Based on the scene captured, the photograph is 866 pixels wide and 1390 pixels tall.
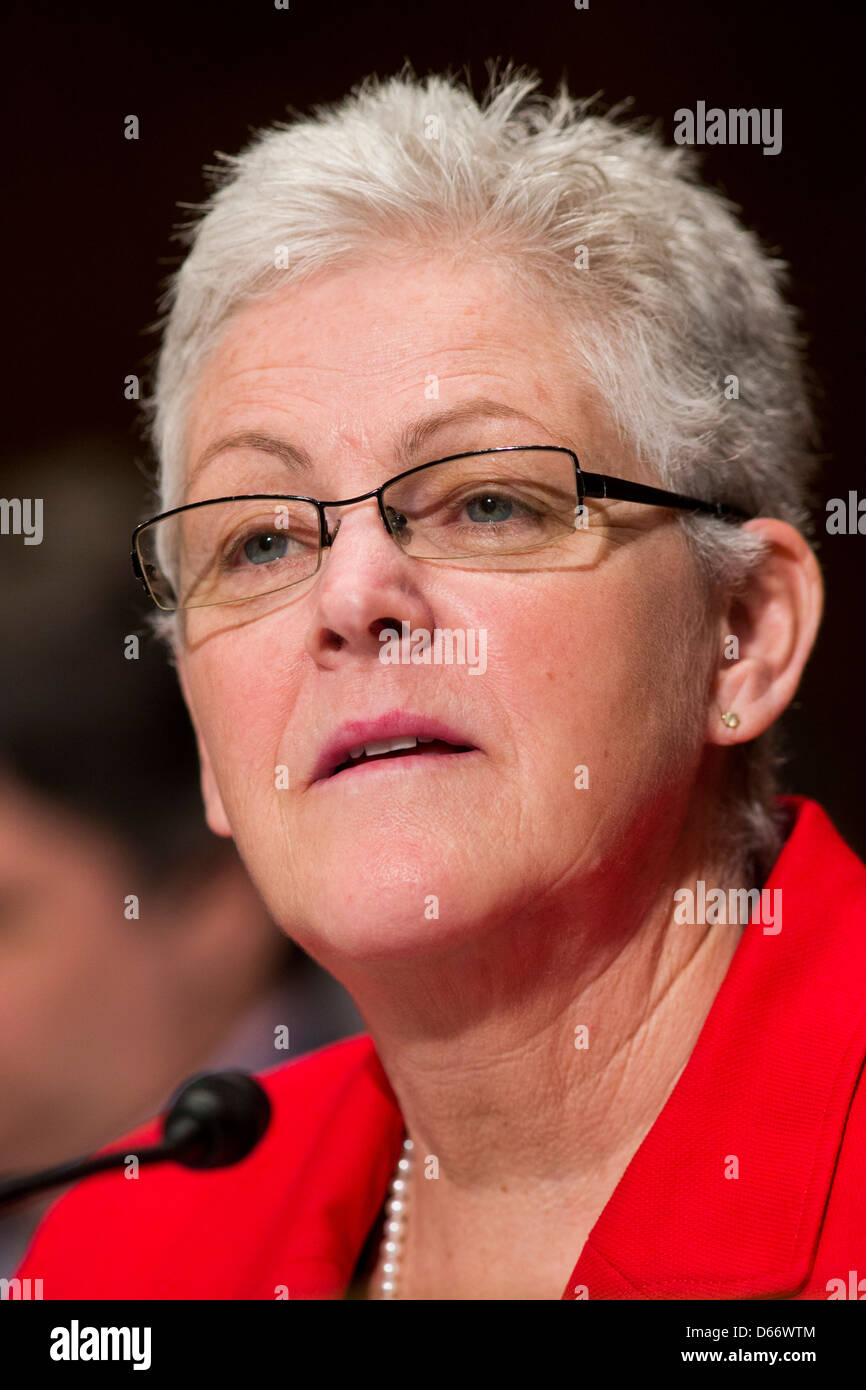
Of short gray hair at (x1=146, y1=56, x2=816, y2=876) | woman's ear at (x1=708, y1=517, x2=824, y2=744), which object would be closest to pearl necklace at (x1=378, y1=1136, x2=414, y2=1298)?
short gray hair at (x1=146, y1=56, x2=816, y2=876)

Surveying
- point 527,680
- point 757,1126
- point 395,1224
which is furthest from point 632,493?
point 395,1224

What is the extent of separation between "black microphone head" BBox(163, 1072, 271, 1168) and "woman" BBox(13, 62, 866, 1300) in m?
0.19

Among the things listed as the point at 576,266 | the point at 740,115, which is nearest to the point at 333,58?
the point at 740,115

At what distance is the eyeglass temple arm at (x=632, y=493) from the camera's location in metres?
1.52

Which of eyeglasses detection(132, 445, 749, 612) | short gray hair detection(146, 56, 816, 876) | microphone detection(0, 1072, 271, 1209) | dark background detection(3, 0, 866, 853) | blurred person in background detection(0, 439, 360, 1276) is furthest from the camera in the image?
blurred person in background detection(0, 439, 360, 1276)

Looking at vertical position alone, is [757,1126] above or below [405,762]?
below

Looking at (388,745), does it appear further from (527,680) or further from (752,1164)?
(752,1164)

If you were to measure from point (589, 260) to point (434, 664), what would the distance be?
554mm

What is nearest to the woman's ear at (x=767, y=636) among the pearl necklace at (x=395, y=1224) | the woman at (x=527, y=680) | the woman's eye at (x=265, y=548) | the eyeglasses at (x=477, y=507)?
the woman at (x=527, y=680)

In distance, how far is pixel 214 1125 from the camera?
1373 millimetres

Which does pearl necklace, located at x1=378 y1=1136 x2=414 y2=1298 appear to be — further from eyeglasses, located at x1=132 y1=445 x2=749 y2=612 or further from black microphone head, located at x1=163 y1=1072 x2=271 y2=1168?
eyeglasses, located at x1=132 y1=445 x2=749 y2=612

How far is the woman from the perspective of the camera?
143 cm
